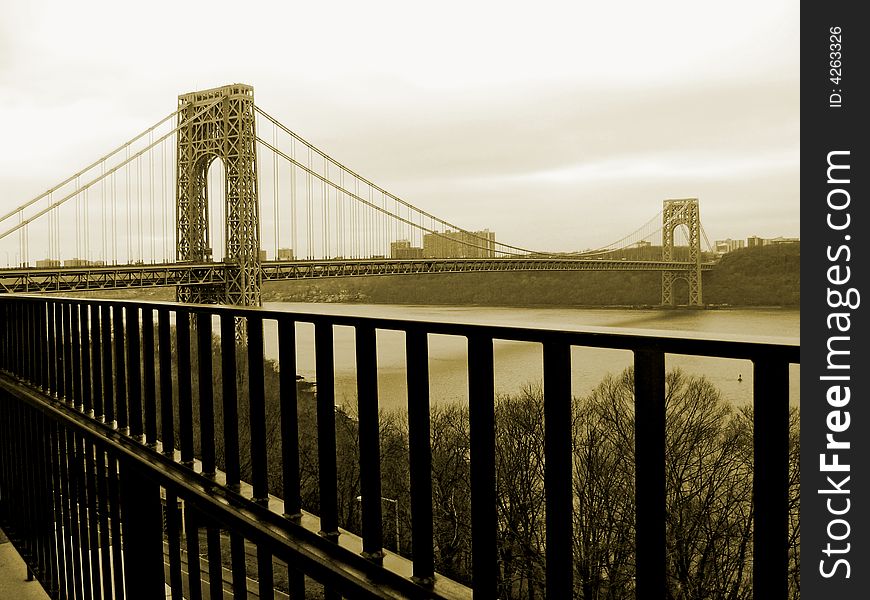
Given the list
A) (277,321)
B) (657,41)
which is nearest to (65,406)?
(277,321)

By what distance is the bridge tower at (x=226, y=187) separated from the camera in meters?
23.7

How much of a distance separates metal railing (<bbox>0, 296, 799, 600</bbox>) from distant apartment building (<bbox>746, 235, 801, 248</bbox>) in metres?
18.2

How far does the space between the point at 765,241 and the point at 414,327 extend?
21985 mm

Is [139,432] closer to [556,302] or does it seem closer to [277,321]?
[277,321]

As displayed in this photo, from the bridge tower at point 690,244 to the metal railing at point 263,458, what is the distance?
77.9 feet

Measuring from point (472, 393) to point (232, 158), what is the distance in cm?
2659

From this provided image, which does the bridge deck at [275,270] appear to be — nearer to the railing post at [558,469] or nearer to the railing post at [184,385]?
the railing post at [184,385]

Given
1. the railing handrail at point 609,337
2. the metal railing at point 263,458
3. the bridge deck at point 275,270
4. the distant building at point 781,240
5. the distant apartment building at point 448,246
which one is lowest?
the metal railing at point 263,458

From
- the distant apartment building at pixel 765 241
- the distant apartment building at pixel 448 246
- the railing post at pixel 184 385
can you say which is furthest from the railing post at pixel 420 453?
the distant apartment building at pixel 448 246

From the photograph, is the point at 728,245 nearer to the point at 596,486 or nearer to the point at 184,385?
the point at 596,486

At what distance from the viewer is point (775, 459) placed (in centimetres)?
66

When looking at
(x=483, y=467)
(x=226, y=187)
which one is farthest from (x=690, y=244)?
(x=483, y=467)
